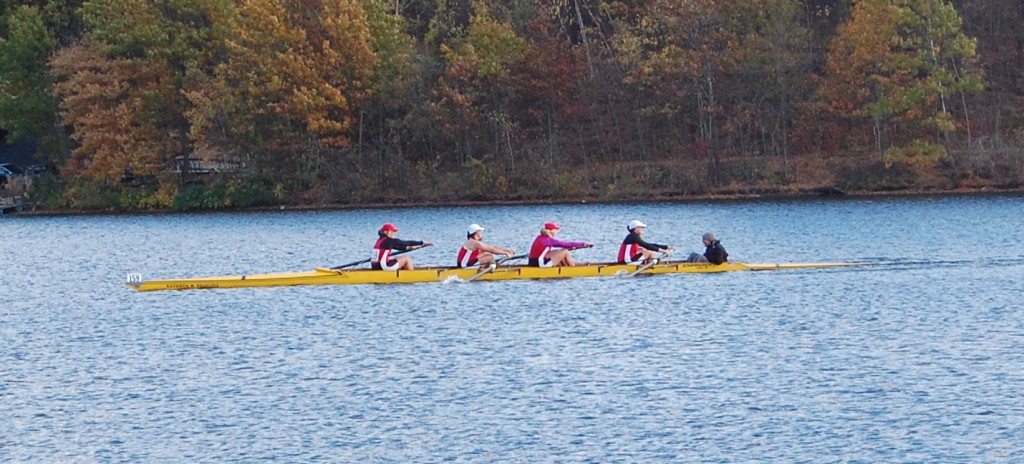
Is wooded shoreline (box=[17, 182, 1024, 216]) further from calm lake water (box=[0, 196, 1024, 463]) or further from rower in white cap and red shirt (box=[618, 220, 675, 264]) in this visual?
rower in white cap and red shirt (box=[618, 220, 675, 264])

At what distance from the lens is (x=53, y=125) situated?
89875 mm

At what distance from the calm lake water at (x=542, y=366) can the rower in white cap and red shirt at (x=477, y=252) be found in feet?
2.41

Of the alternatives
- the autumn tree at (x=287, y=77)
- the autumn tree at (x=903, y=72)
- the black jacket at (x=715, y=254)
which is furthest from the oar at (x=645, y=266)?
the autumn tree at (x=287, y=77)

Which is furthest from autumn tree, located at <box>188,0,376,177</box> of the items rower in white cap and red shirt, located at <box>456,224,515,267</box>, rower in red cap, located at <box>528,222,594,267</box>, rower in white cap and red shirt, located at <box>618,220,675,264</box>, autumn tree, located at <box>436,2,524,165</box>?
rower in white cap and red shirt, located at <box>618,220,675,264</box>

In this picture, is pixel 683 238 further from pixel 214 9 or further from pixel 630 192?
pixel 214 9

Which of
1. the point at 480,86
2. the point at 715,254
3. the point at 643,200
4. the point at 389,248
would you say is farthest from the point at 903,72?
the point at 389,248

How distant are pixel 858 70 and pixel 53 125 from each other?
4477 cm

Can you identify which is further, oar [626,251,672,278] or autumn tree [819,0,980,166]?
autumn tree [819,0,980,166]

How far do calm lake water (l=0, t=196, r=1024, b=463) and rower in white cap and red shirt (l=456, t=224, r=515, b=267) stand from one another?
734mm

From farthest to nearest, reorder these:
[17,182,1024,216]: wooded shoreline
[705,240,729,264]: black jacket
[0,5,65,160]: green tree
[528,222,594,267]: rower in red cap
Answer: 1. [0,5,65,160]: green tree
2. [17,182,1024,216]: wooded shoreline
3. [705,240,729,264]: black jacket
4. [528,222,594,267]: rower in red cap

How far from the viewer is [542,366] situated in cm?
2917

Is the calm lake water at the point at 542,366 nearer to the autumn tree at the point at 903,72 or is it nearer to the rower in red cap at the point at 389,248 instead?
the rower in red cap at the point at 389,248

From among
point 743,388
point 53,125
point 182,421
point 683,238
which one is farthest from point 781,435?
point 53,125

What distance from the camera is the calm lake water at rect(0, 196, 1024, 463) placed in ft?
76.7
